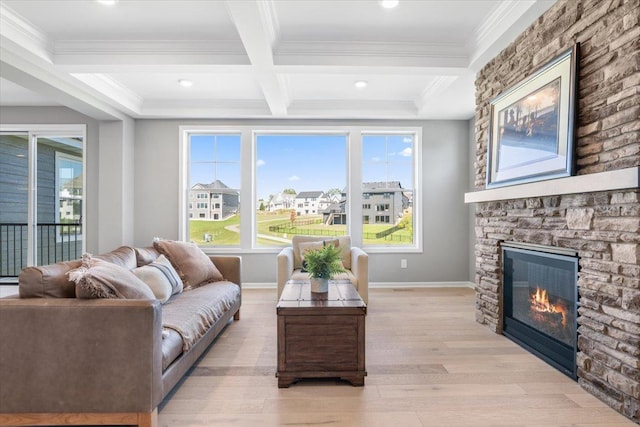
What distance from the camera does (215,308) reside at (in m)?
2.81

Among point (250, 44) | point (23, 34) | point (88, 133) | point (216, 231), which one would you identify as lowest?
point (216, 231)

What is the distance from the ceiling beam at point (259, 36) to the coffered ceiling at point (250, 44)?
0.01 metres

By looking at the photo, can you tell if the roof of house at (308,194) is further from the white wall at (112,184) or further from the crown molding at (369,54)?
the white wall at (112,184)

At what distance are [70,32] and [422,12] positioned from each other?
3110 mm

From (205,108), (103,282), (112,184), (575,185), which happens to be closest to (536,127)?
(575,185)

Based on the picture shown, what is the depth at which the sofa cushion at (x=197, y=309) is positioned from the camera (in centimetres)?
226

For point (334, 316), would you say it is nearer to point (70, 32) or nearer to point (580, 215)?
point (580, 215)

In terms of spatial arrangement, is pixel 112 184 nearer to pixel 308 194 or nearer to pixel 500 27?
pixel 308 194

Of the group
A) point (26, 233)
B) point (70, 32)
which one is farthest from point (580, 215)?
point (26, 233)

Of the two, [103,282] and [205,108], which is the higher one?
[205,108]

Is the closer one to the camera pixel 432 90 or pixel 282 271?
pixel 282 271

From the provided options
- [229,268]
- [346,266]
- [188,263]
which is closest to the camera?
[188,263]

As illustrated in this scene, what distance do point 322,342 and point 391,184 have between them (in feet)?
11.7

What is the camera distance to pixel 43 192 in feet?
16.6
